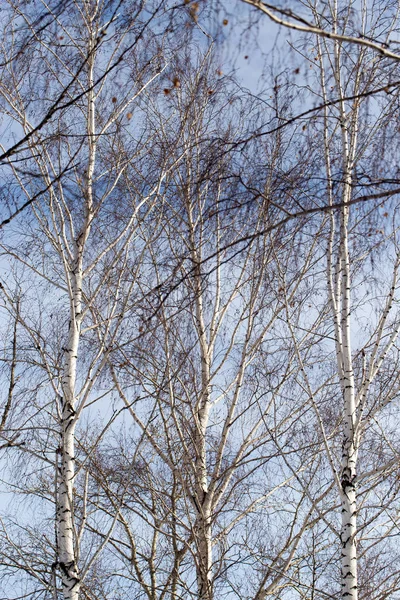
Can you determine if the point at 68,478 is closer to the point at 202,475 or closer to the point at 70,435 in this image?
the point at 70,435

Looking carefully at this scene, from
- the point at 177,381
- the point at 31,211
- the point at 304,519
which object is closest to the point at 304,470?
the point at 304,519

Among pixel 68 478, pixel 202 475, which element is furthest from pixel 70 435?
pixel 202 475

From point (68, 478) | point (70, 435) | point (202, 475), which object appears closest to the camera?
point (68, 478)

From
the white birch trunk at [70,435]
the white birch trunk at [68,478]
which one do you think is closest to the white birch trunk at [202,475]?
the white birch trunk at [70,435]

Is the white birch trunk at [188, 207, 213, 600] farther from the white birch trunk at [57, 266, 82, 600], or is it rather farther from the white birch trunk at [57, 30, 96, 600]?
the white birch trunk at [57, 266, 82, 600]

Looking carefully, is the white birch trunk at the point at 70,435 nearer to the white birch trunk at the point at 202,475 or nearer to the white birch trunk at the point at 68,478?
the white birch trunk at the point at 68,478

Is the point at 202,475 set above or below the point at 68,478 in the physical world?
above

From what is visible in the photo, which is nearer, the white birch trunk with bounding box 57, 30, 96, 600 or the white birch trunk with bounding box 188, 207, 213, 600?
the white birch trunk with bounding box 57, 30, 96, 600

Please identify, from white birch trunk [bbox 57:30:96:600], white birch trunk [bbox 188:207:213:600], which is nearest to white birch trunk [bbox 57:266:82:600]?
white birch trunk [bbox 57:30:96:600]

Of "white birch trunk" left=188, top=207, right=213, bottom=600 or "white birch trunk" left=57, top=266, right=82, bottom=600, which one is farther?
"white birch trunk" left=188, top=207, right=213, bottom=600

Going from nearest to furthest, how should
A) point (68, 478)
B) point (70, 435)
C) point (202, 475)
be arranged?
point (68, 478) < point (70, 435) < point (202, 475)

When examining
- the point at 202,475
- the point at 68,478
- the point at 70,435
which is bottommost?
the point at 68,478

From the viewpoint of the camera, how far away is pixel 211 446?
7.01m

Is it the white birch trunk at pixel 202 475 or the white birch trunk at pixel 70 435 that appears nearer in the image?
the white birch trunk at pixel 70 435
